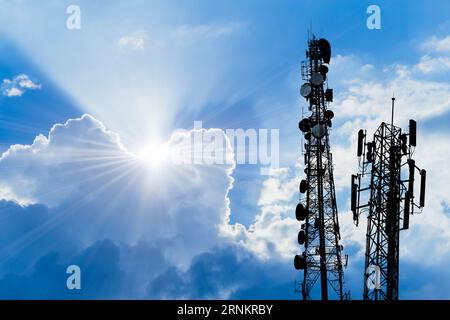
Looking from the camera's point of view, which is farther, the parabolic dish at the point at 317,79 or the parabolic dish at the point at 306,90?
the parabolic dish at the point at 306,90

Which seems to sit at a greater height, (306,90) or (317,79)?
(317,79)

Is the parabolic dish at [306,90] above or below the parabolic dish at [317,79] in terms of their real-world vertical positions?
below

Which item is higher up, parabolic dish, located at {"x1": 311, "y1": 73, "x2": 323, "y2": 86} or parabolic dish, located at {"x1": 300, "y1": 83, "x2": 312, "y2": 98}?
parabolic dish, located at {"x1": 311, "y1": 73, "x2": 323, "y2": 86}

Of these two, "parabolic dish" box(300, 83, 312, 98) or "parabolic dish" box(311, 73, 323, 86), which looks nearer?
"parabolic dish" box(311, 73, 323, 86)

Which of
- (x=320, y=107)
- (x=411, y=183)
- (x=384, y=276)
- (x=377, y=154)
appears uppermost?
(x=320, y=107)

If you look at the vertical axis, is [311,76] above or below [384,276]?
above

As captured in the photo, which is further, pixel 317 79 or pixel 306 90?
pixel 306 90
